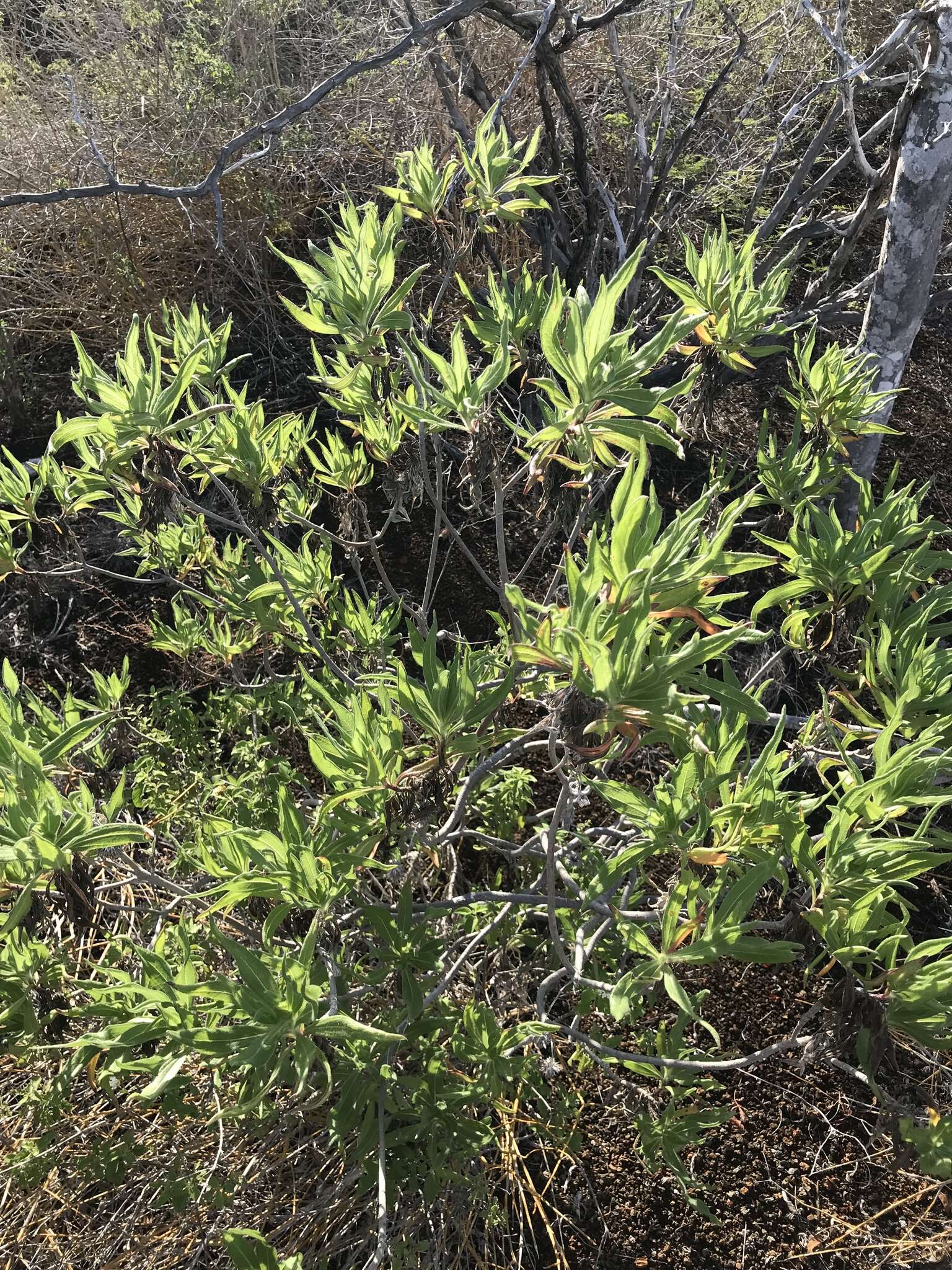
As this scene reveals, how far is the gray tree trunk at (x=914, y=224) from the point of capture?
1832 mm

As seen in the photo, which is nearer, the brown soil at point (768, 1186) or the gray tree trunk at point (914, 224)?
the brown soil at point (768, 1186)

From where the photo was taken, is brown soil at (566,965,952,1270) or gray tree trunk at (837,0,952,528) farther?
gray tree trunk at (837,0,952,528)

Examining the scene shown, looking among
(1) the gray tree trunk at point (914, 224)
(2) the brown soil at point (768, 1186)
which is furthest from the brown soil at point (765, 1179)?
(1) the gray tree trunk at point (914, 224)

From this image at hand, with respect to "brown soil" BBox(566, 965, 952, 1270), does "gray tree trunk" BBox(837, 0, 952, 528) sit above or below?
above

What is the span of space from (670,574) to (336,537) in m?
0.94

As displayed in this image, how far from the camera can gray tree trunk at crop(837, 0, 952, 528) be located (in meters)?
1.83

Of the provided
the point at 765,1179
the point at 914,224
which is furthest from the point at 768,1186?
the point at 914,224

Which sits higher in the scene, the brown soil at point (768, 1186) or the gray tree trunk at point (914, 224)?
the gray tree trunk at point (914, 224)

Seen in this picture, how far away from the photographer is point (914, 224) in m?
1.98

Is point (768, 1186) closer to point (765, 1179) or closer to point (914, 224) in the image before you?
point (765, 1179)

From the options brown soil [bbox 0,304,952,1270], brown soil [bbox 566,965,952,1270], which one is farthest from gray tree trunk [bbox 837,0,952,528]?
brown soil [bbox 566,965,952,1270]

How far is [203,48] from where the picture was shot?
3.59 metres

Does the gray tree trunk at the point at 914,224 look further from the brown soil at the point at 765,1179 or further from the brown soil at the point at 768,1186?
the brown soil at the point at 768,1186

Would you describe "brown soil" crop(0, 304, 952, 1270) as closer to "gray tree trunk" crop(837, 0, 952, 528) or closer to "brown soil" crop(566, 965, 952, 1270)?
"brown soil" crop(566, 965, 952, 1270)
